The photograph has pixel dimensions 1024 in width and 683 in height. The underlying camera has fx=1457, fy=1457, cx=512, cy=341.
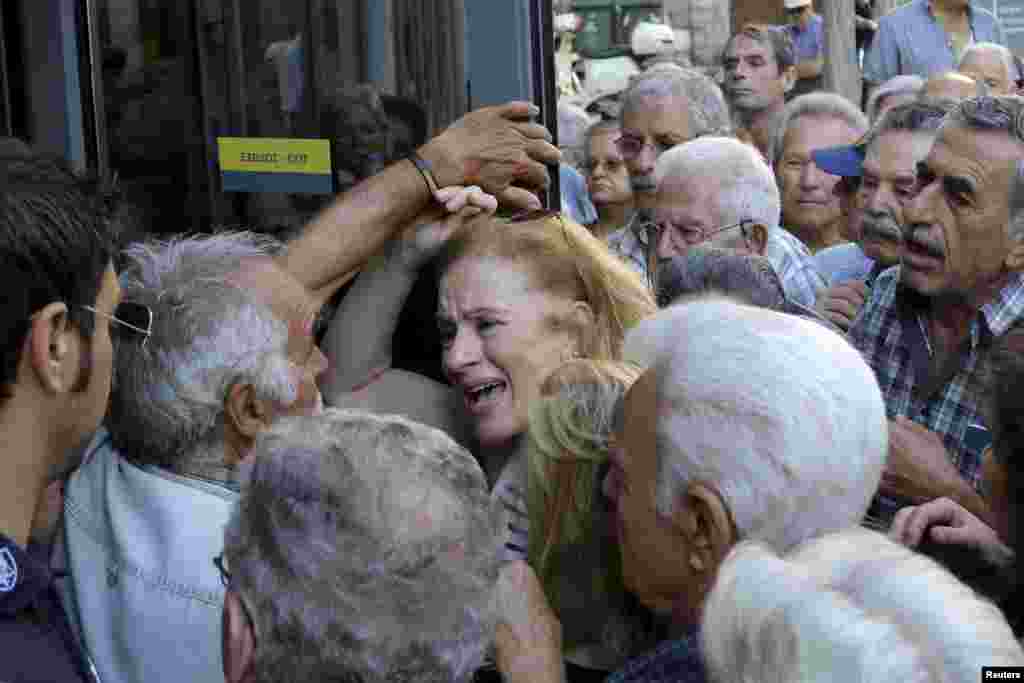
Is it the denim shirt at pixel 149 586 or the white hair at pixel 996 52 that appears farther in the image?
the white hair at pixel 996 52

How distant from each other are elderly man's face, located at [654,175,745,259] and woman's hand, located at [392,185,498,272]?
1084mm

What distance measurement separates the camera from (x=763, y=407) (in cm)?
171

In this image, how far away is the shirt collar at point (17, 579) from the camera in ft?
5.22

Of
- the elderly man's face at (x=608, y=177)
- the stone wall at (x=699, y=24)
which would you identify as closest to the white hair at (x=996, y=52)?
the elderly man's face at (x=608, y=177)

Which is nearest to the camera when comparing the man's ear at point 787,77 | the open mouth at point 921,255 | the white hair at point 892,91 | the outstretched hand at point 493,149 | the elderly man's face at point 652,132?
the outstretched hand at point 493,149

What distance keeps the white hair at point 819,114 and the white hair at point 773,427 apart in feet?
11.1

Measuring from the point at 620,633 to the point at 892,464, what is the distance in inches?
29.6

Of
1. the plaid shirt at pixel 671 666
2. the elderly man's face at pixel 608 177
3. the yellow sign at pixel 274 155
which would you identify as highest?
the yellow sign at pixel 274 155

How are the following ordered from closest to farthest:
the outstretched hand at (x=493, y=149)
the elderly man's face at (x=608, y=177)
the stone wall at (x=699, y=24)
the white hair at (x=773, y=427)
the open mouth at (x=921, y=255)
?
1. the white hair at (x=773, y=427)
2. the outstretched hand at (x=493, y=149)
3. the open mouth at (x=921, y=255)
4. the elderly man's face at (x=608, y=177)
5. the stone wall at (x=699, y=24)

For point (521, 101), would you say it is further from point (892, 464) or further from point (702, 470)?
point (702, 470)

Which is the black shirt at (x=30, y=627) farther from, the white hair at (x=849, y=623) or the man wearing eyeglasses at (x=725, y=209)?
the man wearing eyeglasses at (x=725, y=209)

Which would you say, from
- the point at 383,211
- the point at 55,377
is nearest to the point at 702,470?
the point at 55,377

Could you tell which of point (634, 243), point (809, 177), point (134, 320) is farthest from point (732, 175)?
point (134, 320)

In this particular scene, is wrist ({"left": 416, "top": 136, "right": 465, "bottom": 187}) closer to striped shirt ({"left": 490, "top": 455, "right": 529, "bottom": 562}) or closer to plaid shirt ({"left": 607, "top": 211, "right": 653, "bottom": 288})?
striped shirt ({"left": 490, "top": 455, "right": 529, "bottom": 562})
